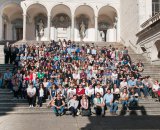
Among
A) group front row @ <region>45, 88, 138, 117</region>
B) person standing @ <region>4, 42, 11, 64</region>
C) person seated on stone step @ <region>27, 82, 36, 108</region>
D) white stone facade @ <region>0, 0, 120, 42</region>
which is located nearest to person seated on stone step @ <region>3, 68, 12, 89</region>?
person seated on stone step @ <region>27, 82, 36, 108</region>

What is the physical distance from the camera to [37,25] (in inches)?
1511

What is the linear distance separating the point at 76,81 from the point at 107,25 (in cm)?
2202

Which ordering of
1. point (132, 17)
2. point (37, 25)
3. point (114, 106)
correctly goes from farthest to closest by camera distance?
1. point (37, 25)
2. point (132, 17)
3. point (114, 106)

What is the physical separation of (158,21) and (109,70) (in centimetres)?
605

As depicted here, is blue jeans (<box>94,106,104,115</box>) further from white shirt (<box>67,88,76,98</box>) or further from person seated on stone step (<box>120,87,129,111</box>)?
white shirt (<box>67,88,76,98</box>)

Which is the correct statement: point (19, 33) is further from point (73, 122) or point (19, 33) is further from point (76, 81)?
point (73, 122)

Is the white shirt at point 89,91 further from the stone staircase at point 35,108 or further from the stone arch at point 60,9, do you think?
the stone arch at point 60,9

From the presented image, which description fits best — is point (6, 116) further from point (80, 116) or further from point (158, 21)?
point (158, 21)

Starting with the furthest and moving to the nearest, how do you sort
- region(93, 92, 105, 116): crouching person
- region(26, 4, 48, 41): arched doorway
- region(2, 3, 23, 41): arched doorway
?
region(26, 4, 48, 41): arched doorway < region(2, 3, 23, 41): arched doorway < region(93, 92, 105, 116): crouching person

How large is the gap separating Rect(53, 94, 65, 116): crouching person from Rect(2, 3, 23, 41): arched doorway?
23430 mm

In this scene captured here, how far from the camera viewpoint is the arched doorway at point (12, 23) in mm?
37531

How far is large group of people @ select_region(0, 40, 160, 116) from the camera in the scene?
53.1 ft

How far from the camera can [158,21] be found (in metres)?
23.2

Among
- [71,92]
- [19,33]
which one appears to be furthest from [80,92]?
[19,33]
